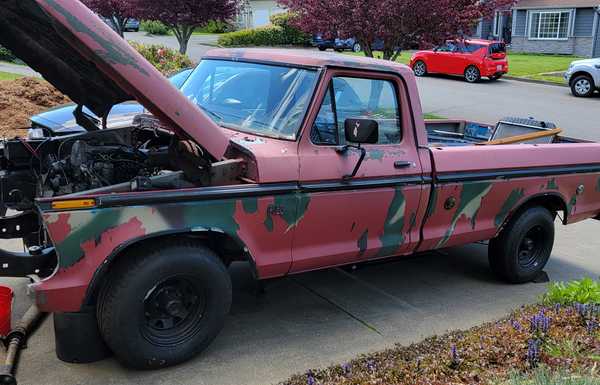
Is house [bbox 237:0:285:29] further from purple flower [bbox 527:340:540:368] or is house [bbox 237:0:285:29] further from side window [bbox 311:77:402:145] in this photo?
purple flower [bbox 527:340:540:368]

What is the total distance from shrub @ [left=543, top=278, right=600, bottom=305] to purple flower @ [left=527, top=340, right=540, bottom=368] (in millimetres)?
902

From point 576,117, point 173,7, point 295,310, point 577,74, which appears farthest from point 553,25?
point 295,310

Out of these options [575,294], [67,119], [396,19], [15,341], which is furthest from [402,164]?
[396,19]

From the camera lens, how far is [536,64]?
103ft

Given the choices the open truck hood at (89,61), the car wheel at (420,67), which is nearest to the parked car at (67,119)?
the open truck hood at (89,61)

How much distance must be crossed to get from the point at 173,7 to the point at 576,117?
11772 millimetres

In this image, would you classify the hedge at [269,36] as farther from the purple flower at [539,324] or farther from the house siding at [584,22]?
the purple flower at [539,324]

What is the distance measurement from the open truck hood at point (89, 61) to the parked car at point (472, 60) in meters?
21.4

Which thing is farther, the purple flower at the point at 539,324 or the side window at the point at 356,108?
the side window at the point at 356,108

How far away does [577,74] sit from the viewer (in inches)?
832

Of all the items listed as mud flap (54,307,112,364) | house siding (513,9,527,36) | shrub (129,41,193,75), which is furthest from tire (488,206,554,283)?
house siding (513,9,527,36)

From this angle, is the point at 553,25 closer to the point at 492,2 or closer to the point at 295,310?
the point at 492,2

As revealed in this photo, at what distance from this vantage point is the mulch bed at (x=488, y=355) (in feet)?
11.9

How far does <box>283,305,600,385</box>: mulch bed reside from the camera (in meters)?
3.63
